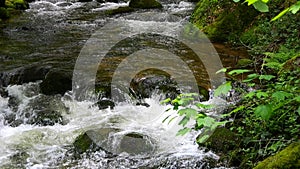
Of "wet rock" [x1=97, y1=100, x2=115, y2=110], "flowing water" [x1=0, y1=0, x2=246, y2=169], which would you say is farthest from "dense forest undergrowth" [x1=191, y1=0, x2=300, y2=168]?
"wet rock" [x1=97, y1=100, x2=115, y2=110]

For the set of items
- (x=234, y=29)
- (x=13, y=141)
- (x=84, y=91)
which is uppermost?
(x=234, y=29)

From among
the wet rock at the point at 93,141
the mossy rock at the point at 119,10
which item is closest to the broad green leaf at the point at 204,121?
the wet rock at the point at 93,141

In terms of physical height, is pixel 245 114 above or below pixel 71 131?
above

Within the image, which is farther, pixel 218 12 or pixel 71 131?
pixel 218 12

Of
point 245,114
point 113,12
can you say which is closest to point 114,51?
point 245,114

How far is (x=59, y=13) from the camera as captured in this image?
15609 millimetres

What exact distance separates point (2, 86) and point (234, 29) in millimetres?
6123

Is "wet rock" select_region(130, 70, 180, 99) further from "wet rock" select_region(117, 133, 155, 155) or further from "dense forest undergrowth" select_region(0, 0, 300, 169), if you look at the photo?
"wet rock" select_region(117, 133, 155, 155)

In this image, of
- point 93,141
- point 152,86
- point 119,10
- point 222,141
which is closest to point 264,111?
point 222,141

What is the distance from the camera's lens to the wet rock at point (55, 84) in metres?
7.33

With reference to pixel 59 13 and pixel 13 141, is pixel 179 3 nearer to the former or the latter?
pixel 59 13

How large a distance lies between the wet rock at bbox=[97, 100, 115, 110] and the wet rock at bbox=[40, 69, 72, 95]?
0.84m

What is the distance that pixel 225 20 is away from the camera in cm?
1037

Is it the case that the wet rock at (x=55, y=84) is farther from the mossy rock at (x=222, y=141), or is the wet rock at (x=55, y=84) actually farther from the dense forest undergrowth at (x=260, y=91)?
the mossy rock at (x=222, y=141)
